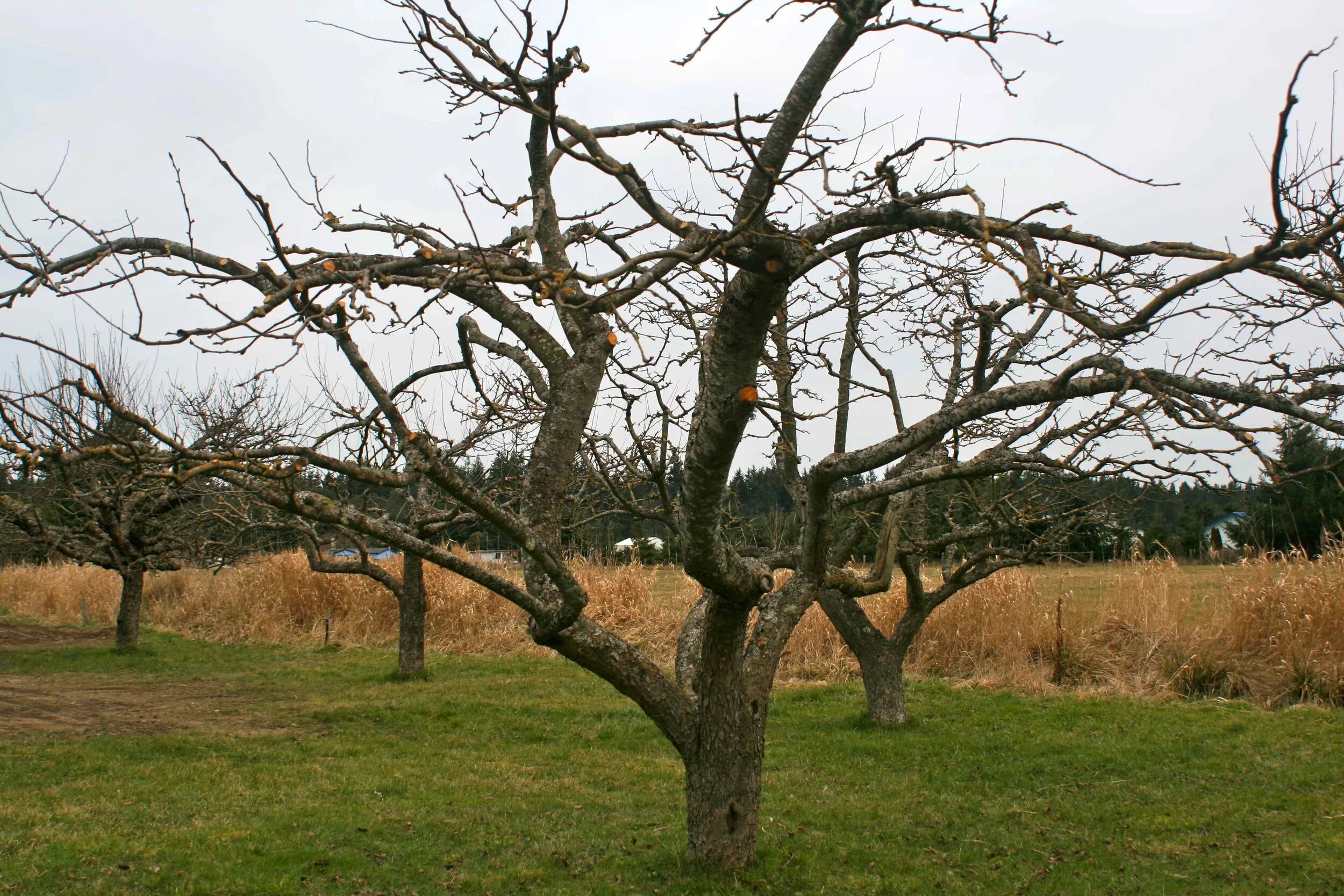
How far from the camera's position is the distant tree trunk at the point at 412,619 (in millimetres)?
11516

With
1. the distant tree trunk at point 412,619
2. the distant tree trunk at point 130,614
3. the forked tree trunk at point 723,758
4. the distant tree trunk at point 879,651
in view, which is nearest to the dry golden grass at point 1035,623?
the distant tree trunk at point 130,614

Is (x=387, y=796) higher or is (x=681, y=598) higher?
(x=681, y=598)

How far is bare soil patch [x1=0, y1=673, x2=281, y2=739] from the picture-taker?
→ 8984 millimetres

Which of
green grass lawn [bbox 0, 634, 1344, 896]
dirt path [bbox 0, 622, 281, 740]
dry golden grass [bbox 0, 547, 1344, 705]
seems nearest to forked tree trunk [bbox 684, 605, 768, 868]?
green grass lawn [bbox 0, 634, 1344, 896]

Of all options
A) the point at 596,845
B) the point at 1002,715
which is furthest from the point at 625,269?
Answer: the point at 1002,715

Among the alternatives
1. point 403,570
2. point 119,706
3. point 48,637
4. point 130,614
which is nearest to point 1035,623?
point 403,570

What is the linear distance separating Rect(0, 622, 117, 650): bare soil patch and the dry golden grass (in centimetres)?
162

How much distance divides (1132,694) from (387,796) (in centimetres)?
776

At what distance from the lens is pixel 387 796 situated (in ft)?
22.1

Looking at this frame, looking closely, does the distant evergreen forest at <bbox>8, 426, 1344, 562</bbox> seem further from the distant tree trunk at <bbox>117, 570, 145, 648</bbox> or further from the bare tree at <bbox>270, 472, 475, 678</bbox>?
the distant tree trunk at <bbox>117, 570, 145, 648</bbox>

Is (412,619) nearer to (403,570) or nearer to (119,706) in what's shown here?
(403,570)

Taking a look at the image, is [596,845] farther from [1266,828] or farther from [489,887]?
[1266,828]

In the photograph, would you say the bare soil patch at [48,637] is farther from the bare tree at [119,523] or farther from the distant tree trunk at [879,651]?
the distant tree trunk at [879,651]

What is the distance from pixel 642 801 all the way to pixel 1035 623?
6.87 m
